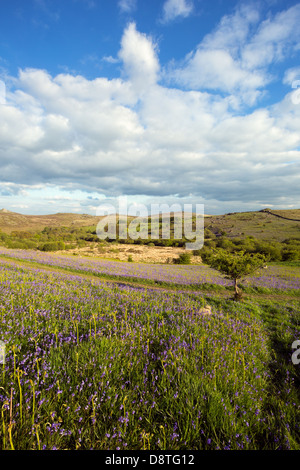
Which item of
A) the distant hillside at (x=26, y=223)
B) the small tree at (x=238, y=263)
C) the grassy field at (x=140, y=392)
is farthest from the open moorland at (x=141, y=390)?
the distant hillside at (x=26, y=223)

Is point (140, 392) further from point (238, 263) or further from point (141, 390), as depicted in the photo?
point (238, 263)

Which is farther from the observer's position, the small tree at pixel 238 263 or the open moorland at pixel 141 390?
the small tree at pixel 238 263

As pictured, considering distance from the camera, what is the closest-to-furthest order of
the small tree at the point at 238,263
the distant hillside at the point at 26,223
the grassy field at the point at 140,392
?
the grassy field at the point at 140,392 < the small tree at the point at 238,263 < the distant hillside at the point at 26,223

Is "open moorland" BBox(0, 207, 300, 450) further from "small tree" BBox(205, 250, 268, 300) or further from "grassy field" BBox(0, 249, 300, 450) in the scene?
"small tree" BBox(205, 250, 268, 300)

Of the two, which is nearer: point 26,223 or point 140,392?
point 140,392

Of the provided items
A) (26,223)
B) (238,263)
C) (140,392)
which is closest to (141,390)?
(140,392)

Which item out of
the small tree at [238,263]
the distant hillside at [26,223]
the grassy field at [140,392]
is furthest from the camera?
the distant hillside at [26,223]

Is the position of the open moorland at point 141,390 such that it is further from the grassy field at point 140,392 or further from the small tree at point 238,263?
the small tree at point 238,263
